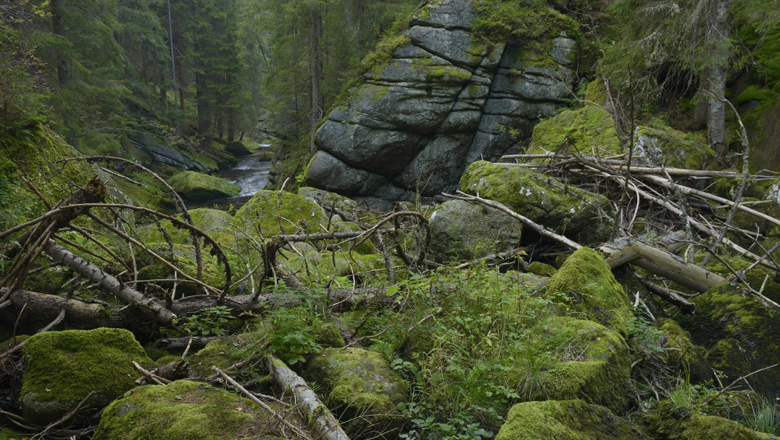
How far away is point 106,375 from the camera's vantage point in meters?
2.60

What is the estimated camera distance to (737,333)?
4.11 m

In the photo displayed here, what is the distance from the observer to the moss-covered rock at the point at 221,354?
2.96 metres

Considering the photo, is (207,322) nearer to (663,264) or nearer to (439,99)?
(663,264)

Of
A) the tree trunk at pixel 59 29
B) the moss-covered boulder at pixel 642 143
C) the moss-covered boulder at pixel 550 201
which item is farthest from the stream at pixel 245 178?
the moss-covered boulder at pixel 642 143

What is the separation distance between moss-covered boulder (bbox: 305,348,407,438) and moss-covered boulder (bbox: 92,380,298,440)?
338 mm

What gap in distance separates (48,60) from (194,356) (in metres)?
18.6

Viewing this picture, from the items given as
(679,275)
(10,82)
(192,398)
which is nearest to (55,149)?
(10,82)

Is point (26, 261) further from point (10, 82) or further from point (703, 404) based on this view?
point (703, 404)

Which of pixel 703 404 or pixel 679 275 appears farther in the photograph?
pixel 679 275

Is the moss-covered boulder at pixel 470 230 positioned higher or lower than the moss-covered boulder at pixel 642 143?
lower

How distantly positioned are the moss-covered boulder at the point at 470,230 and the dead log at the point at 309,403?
158 inches

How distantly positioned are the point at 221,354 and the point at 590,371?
8.86 feet

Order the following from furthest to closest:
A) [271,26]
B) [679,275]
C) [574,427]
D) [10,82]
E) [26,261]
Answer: [271,26]
[10,82]
[679,275]
[26,261]
[574,427]

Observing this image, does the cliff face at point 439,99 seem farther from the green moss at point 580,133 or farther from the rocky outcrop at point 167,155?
the rocky outcrop at point 167,155
